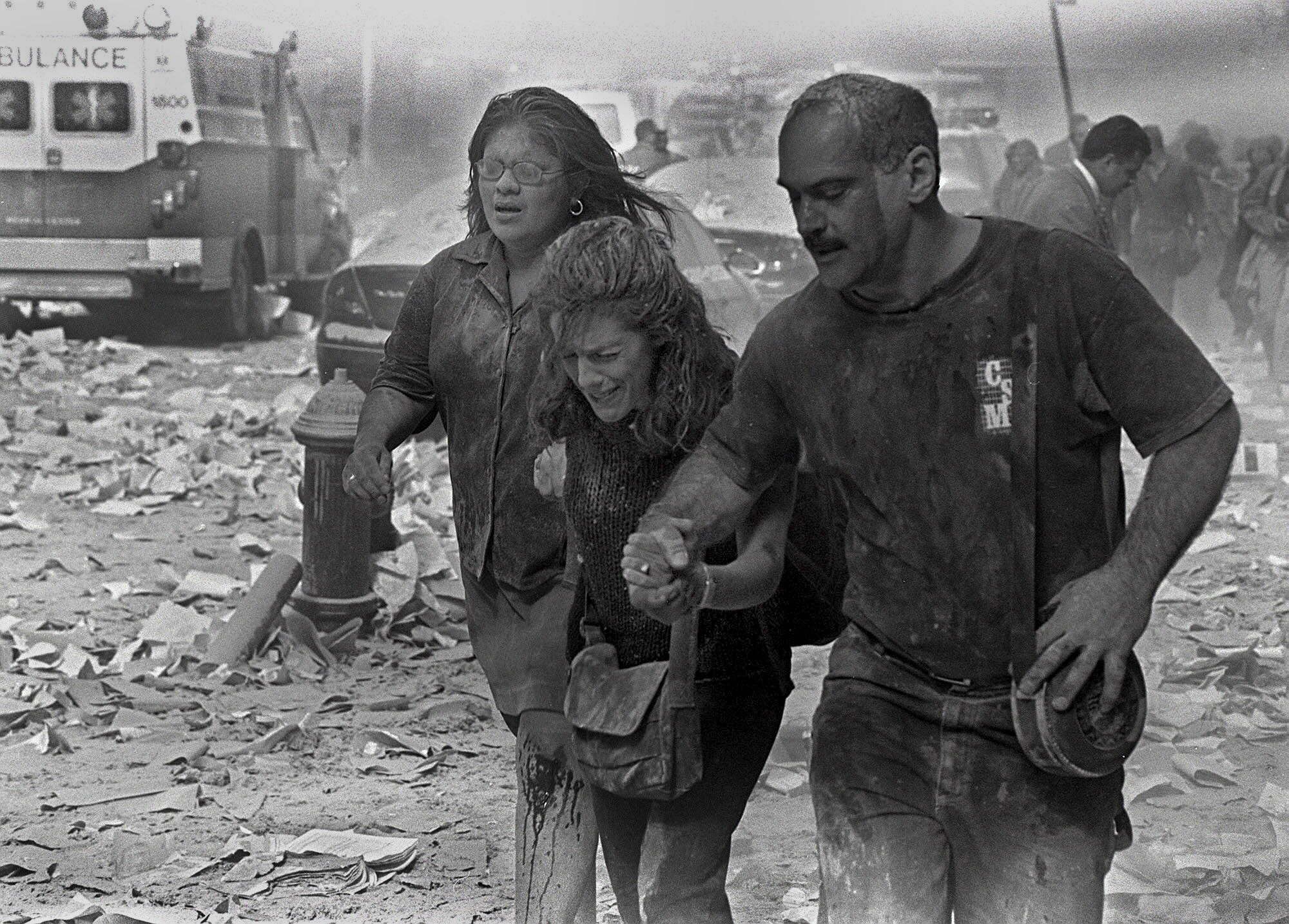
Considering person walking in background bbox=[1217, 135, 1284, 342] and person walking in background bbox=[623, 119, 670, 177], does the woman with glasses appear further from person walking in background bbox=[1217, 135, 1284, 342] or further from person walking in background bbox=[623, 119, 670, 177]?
person walking in background bbox=[1217, 135, 1284, 342]

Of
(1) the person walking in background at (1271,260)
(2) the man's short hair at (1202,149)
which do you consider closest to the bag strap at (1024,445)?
(1) the person walking in background at (1271,260)

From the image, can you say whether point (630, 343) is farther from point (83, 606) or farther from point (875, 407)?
point (83, 606)

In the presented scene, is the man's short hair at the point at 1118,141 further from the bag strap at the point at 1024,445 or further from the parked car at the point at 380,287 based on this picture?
the bag strap at the point at 1024,445

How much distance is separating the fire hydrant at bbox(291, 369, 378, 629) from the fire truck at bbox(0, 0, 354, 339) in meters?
10.0

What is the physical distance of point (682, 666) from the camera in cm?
344

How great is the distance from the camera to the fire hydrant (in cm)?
747

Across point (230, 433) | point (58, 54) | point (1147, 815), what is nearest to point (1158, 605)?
point (1147, 815)

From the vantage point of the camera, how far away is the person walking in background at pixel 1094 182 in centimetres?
870

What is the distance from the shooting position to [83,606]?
8680 millimetres

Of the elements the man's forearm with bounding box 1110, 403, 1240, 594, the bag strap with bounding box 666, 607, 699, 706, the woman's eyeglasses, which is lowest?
the bag strap with bounding box 666, 607, 699, 706

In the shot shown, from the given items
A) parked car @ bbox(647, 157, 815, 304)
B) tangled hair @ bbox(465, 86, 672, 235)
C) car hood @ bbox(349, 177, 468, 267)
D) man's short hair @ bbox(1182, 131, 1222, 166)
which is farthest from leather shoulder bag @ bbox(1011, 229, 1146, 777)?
man's short hair @ bbox(1182, 131, 1222, 166)

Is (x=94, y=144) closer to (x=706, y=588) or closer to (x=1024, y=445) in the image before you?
(x=706, y=588)

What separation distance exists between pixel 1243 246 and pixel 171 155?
9796mm

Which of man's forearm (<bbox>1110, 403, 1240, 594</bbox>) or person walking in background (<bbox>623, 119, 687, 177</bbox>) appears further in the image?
person walking in background (<bbox>623, 119, 687, 177</bbox>)
